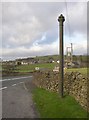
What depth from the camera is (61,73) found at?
1886cm

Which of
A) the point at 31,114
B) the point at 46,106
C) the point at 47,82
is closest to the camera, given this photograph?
the point at 31,114

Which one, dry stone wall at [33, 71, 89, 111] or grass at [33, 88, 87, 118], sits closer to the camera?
grass at [33, 88, 87, 118]

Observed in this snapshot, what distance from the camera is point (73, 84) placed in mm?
17562

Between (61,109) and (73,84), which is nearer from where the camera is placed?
(61,109)

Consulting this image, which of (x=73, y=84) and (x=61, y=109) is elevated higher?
(x=73, y=84)

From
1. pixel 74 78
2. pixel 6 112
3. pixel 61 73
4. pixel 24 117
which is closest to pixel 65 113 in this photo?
pixel 24 117

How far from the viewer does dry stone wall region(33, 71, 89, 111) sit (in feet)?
48.3

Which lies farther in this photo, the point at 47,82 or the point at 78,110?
the point at 47,82

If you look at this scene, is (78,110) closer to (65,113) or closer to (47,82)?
(65,113)

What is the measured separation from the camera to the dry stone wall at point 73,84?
14722 mm

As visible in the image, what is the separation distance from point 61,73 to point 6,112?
18.4 ft

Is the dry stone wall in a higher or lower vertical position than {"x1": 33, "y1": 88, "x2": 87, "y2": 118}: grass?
higher

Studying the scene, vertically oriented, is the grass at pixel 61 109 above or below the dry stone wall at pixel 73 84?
below

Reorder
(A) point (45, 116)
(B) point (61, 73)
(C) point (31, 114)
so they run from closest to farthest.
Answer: (A) point (45, 116) < (C) point (31, 114) < (B) point (61, 73)
